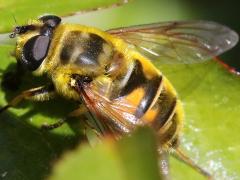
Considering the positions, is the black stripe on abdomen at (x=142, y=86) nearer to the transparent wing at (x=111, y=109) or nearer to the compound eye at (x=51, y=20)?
the transparent wing at (x=111, y=109)

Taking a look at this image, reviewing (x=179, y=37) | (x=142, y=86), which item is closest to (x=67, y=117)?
(x=142, y=86)

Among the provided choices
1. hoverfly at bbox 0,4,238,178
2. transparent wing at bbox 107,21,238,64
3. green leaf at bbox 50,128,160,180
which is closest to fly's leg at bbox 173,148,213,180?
hoverfly at bbox 0,4,238,178

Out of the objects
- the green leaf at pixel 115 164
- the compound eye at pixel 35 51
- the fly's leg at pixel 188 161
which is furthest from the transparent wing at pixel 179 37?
the green leaf at pixel 115 164

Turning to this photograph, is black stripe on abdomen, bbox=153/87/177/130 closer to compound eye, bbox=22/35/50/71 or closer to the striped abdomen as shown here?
the striped abdomen

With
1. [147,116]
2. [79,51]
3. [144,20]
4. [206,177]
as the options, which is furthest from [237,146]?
[144,20]

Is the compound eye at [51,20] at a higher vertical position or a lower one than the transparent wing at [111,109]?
higher

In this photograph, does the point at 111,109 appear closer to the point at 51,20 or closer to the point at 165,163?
the point at 165,163
